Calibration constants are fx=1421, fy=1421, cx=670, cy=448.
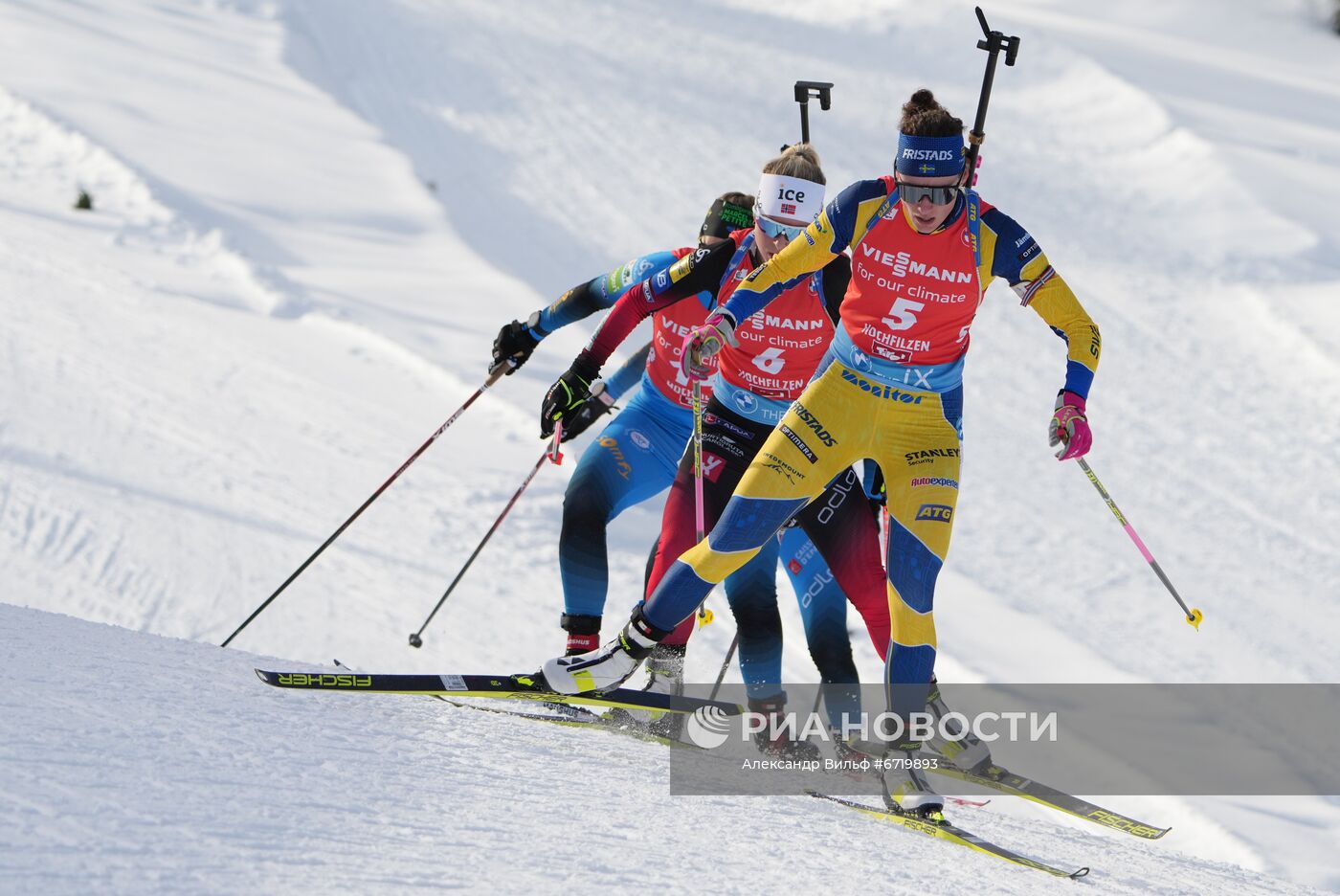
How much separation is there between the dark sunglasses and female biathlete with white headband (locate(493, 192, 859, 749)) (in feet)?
3.35

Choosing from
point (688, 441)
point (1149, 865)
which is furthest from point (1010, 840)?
point (688, 441)

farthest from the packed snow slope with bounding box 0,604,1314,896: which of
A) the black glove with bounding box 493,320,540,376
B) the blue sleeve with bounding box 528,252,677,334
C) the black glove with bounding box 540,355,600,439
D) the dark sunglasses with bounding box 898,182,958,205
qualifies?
the dark sunglasses with bounding box 898,182,958,205

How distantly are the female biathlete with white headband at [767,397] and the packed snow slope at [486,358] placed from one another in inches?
28.4

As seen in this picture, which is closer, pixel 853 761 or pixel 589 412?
pixel 853 761

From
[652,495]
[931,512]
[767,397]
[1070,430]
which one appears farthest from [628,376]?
[1070,430]

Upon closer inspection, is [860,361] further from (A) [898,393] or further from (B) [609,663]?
(B) [609,663]

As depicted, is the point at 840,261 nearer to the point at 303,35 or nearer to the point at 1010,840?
the point at 1010,840

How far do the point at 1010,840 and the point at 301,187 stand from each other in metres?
11.0

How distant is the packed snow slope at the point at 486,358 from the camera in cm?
620

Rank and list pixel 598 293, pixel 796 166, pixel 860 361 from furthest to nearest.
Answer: pixel 598 293, pixel 796 166, pixel 860 361

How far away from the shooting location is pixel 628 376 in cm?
592

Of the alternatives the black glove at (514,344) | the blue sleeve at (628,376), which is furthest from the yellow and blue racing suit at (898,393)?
the blue sleeve at (628,376)

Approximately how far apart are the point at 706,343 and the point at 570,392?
0.92m

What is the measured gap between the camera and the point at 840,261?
486cm
